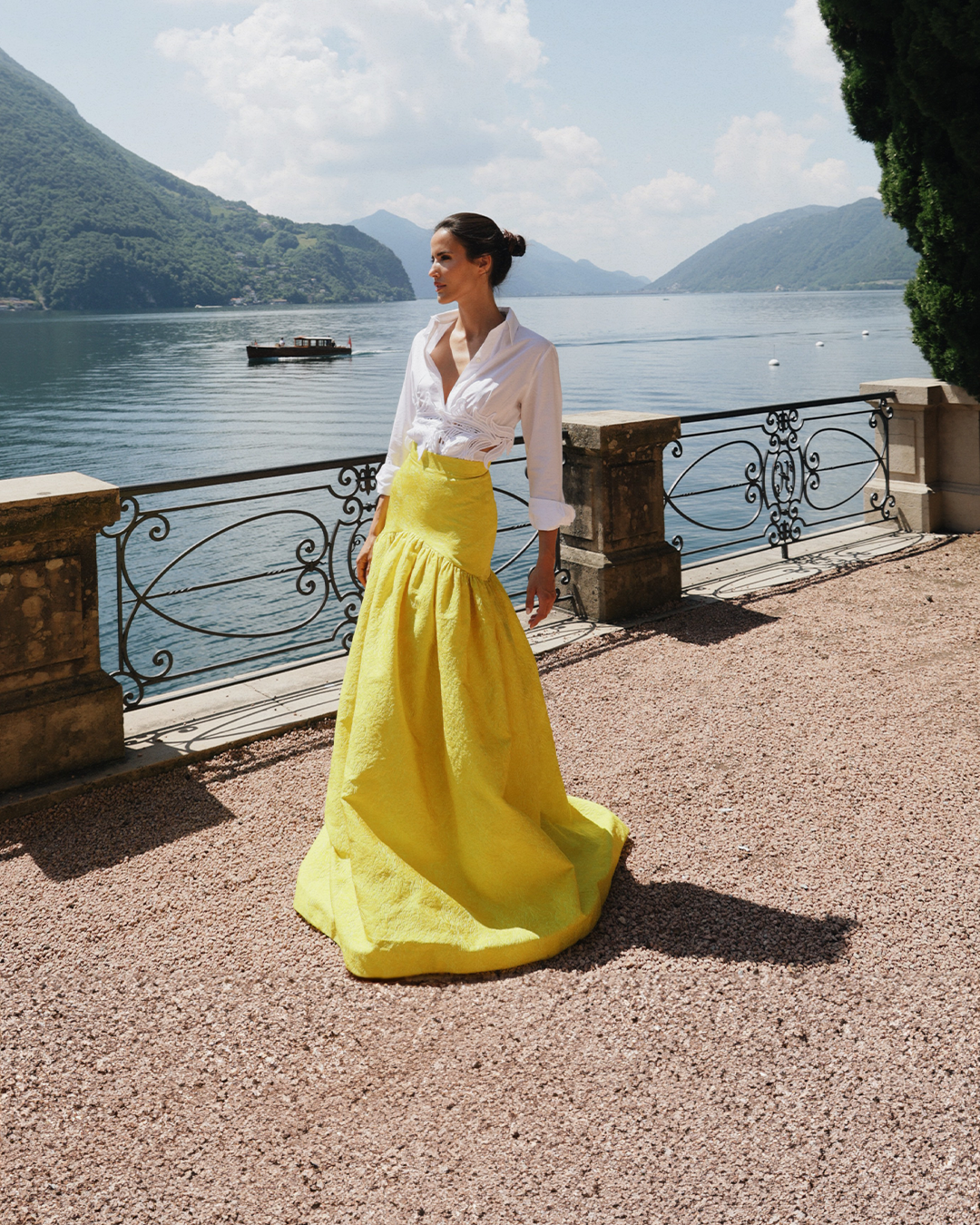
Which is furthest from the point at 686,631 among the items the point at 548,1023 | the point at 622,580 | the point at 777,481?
the point at 777,481

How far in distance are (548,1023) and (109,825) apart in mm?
2002

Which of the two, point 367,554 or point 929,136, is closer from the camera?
point 367,554

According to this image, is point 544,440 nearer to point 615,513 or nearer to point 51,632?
point 51,632

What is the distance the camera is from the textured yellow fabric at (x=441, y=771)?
2.83 meters

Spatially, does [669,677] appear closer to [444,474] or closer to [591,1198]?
[444,474]

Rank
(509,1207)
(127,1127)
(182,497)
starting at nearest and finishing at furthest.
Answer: (509,1207) < (127,1127) < (182,497)

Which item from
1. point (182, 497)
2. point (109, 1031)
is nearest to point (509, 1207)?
point (109, 1031)

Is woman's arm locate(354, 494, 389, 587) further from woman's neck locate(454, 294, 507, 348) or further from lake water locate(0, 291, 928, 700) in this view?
lake water locate(0, 291, 928, 700)

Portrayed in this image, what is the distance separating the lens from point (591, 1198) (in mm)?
2018

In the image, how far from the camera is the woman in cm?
284

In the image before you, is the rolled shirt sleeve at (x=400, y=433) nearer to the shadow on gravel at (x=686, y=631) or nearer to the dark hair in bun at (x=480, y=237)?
the dark hair in bun at (x=480, y=237)

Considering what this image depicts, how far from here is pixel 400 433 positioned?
3.15 m

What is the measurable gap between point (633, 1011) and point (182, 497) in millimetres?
26687

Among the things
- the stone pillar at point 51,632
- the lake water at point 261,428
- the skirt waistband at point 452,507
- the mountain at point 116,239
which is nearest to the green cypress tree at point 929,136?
the lake water at point 261,428
